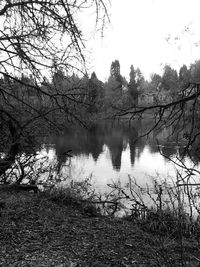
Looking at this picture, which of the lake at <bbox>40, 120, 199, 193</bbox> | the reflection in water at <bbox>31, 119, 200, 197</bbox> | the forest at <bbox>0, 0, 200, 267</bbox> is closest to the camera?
the forest at <bbox>0, 0, 200, 267</bbox>

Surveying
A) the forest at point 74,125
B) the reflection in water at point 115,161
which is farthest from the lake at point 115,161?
the forest at point 74,125

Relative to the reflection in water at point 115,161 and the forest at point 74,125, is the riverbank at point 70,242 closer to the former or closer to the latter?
the forest at point 74,125

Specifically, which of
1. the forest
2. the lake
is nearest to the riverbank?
the forest

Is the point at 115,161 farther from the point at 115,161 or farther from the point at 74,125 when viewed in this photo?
the point at 74,125

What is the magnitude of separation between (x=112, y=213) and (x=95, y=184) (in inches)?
178

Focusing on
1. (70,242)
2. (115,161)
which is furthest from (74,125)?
(115,161)

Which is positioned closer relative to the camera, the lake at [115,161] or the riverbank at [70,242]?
the riverbank at [70,242]

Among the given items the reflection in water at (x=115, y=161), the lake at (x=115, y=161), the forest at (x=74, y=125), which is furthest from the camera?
the reflection in water at (x=115, y=161)

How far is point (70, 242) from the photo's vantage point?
14.3ft

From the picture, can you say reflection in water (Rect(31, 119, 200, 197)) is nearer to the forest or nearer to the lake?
the lake

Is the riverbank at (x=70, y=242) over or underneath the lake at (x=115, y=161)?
over

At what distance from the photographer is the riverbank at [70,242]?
373cm

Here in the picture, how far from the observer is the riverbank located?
147 inches

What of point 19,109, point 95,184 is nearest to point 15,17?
point 19,109
